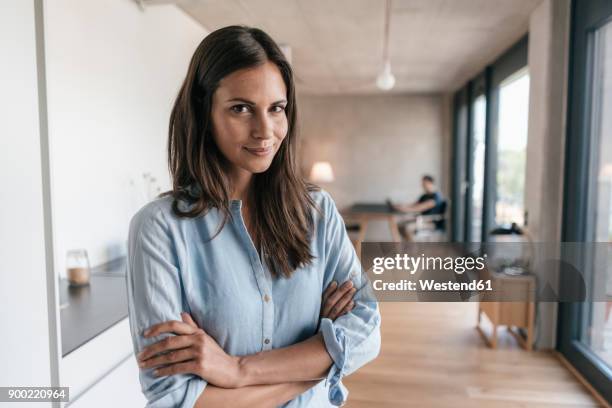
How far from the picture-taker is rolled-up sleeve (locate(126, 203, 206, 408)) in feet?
2.69

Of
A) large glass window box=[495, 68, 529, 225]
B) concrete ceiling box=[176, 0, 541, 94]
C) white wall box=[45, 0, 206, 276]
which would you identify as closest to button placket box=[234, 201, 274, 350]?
white wall box=[45, 0, 206, 276]

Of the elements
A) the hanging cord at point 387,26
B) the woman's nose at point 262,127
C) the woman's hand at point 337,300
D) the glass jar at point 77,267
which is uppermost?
the hanging cord at point 387,26

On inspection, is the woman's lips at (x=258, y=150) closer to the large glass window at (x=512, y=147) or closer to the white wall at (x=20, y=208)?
the white wall at (x=20, y=208)

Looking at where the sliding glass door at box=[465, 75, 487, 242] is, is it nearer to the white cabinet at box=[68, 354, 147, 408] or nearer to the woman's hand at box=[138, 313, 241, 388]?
the white cabinet at box=[68, 354, 147, 408]

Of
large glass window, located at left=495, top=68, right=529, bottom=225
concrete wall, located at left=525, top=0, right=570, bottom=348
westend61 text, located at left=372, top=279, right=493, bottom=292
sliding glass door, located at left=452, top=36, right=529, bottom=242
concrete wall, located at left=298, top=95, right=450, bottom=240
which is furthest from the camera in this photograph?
concrete wall, located at left=298, top=95, right=450, bottom=240

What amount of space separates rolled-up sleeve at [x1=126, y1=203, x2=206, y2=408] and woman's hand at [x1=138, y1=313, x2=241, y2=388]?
1 centimetres

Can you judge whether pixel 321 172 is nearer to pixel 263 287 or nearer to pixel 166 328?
pixel 263 287

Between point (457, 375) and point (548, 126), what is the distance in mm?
1784

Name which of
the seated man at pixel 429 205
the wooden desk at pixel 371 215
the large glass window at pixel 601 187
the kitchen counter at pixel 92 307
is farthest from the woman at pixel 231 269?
the seated man at pixel 429 205

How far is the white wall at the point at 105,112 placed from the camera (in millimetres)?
2145

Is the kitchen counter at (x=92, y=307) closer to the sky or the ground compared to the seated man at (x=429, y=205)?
closer to the ground

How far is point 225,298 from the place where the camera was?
87 cm

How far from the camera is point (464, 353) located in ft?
10.5

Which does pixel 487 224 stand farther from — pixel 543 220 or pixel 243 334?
pixel 243 334
